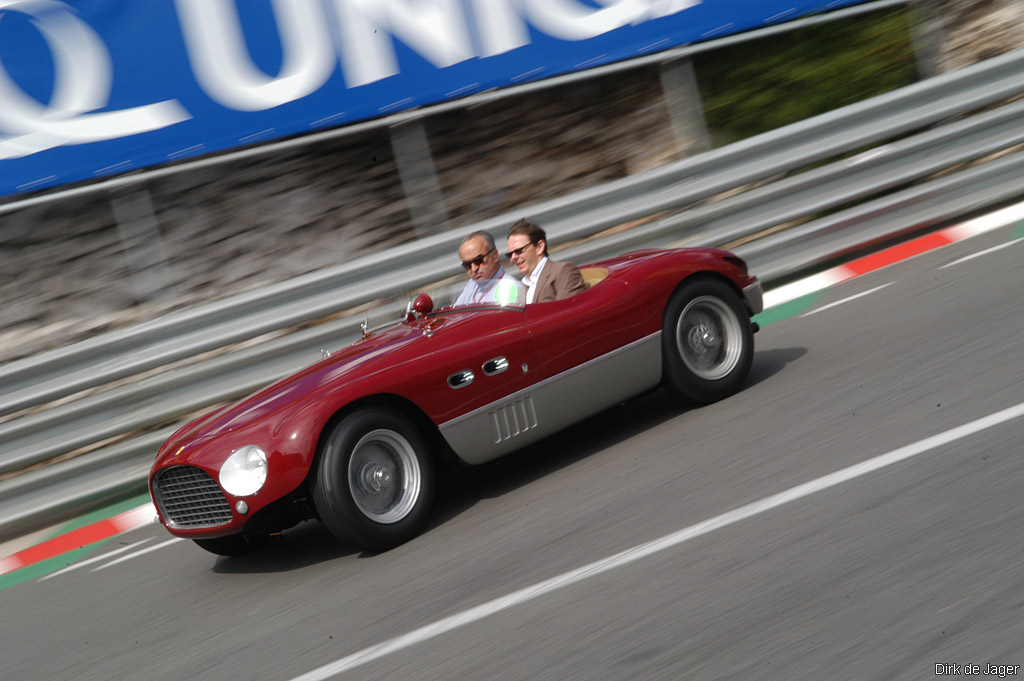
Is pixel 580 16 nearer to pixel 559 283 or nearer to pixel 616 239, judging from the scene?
A: pixel 616 239

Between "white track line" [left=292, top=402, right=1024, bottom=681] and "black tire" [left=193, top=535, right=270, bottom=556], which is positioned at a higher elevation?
"black tire" [left=193, top=535, right=270, bottom=556]

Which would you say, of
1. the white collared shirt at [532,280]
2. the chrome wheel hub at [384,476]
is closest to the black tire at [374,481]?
the chrome wheel hub at [384,476]

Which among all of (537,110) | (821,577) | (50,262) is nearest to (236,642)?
(821,577)

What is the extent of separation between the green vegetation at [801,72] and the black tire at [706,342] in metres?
4.24

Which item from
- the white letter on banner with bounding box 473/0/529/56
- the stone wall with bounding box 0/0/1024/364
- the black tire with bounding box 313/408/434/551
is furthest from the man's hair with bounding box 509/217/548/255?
the stone wall with bounding box 0/0/1024/364

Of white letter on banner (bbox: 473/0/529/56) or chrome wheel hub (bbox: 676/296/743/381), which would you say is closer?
chrome wheel hub (bbox: 676/296/743/381)

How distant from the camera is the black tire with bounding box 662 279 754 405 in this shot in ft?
19.3

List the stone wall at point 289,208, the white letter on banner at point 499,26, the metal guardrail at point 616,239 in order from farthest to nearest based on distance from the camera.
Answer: the stone wall at point 289,208 → the white letter on banner at point 499,26 → the metal guardrail at point 616,239

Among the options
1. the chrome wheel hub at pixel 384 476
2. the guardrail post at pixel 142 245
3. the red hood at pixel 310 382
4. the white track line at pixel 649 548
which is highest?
the guardrail post at pixel 142 245

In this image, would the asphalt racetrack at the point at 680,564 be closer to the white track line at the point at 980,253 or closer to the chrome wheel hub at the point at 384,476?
the chrome wheel hub at the point at 384,476

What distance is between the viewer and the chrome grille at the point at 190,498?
4820mm

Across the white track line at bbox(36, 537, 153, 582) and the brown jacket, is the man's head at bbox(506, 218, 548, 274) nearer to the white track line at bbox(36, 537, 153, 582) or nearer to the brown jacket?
the brown jacket

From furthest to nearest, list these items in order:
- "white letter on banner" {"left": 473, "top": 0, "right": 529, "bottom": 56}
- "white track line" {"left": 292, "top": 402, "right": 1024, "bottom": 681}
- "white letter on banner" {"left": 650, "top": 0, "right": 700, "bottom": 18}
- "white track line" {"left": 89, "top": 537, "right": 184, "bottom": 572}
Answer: "white letter on banner" {"left": 650, "top": 0, "right": 700, "bottom": 18} → "white letter on banner" {"left": 473, "top": 0, "right": 529, "bottom": 56} → "white track line" {"left": 89, "top": 537, "right": 184, "bottom": 572} → "white track line" {"left": 292, "top": 402, "right": 1024, "bottom": 681}

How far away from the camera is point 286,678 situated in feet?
12.3
